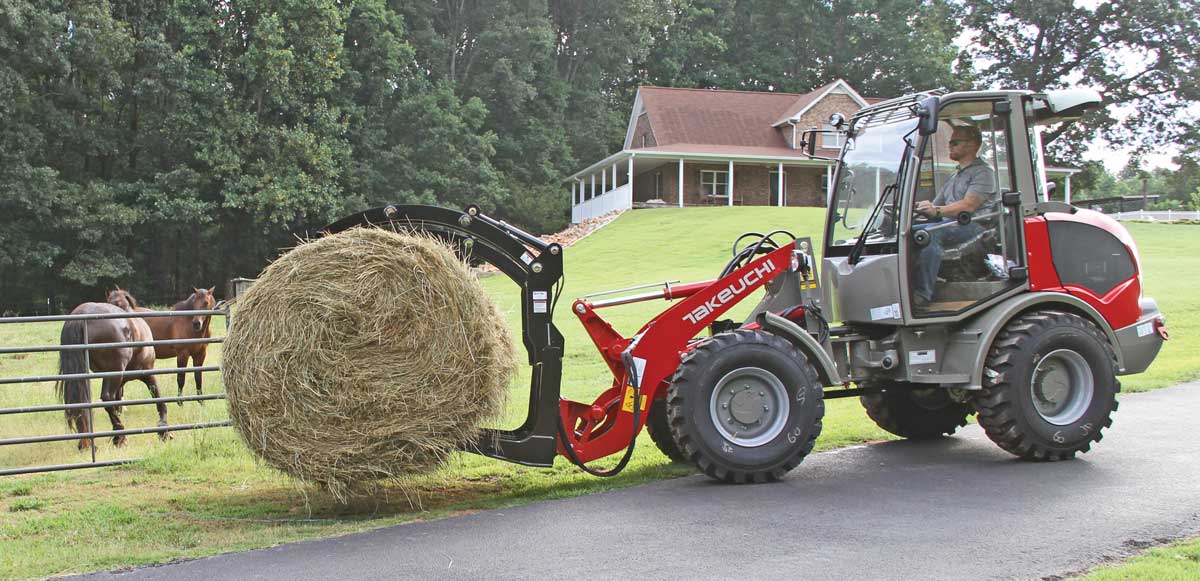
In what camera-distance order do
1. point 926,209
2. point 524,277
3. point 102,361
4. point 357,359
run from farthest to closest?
point 102,361 < point 926,209 < point 524,277 < point 357,359

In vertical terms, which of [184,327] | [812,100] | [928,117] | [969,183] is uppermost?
[812,100]

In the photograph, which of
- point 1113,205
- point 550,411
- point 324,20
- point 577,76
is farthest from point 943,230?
point 1113,205

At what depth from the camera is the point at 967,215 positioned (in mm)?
7629

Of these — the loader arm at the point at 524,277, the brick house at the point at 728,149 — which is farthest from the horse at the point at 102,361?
the brick house at the point at 728,149

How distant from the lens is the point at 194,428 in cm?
903

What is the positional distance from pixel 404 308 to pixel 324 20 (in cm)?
3260

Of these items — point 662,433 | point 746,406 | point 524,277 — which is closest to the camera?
point 524,277

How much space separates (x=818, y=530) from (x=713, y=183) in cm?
4115

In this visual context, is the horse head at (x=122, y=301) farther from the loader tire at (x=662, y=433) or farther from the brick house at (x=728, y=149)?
the brick house at (x=728, y=149)

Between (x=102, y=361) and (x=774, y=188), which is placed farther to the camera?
(x=774, y=188)

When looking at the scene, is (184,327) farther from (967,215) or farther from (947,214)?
(967,215)

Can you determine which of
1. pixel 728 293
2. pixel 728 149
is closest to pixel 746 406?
pixel 728 293

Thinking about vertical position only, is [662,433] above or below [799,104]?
below

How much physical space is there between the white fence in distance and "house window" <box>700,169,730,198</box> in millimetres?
3398
